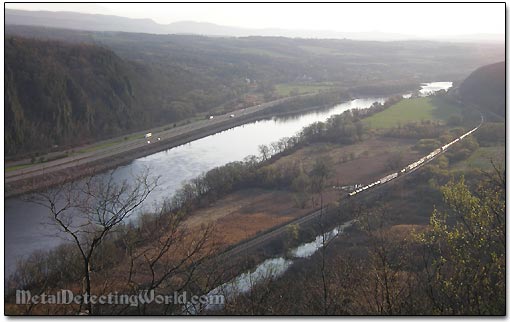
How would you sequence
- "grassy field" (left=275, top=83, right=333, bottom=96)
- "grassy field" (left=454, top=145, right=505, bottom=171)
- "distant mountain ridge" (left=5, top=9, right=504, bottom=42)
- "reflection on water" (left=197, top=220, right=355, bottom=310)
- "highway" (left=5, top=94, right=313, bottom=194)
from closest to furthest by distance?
1. "reflection on water" (left=197, top=220, right=355, bottom=310)
2. "distant mountain ridge" (left=5, top=9, right=504, bottom=42)
3. "grassy field" (left=454, top=145, right=505, bottom=171)
4. "highway" (left=5, top=94, right=313, bottom=194)
5. "grassy field" (left=275, top=83, right=333, bottom=96)

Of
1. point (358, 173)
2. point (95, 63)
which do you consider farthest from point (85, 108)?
point (358, 173)

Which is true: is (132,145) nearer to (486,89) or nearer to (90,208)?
(486,89)

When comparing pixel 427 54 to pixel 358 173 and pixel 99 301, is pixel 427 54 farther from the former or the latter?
pixel 99 301

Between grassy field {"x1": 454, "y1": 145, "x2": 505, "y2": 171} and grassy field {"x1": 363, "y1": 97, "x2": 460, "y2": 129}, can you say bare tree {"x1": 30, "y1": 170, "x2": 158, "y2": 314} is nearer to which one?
grassy field {"x1": 454, "y1": 145, "x2": 505, "y2": 171}

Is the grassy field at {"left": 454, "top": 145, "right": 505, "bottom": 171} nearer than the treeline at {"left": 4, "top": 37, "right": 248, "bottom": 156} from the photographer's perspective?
Yes

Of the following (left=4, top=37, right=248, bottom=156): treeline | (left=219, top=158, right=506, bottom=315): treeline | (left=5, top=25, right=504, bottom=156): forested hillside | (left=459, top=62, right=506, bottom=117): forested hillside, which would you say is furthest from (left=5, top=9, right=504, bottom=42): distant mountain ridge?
(left=219, top=158, right=506, bottom=315): treeline

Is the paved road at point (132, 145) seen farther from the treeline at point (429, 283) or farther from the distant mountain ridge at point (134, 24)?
the treeline at point (429, 283)

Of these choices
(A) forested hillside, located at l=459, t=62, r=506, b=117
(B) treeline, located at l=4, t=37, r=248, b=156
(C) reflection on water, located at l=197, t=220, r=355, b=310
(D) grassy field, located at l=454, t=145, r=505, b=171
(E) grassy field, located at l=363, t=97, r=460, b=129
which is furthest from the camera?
(E) grassy field, located at l=363, t=97, r=460, b=129
